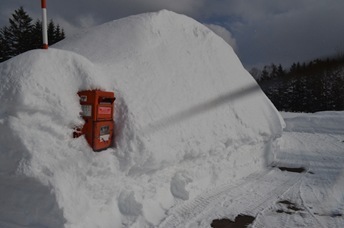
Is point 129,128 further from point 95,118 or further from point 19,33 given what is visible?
point 19,33

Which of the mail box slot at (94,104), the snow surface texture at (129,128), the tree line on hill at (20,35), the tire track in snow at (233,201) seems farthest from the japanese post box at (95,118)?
the tree line on hill at (20,35)

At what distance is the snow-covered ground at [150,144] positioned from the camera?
3303 millimetres

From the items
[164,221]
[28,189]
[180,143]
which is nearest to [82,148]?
[28,189]

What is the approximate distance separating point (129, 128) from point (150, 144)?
421 millimetres

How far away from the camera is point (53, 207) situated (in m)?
3.17

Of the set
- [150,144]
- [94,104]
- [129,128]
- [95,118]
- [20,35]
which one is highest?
[20,35]

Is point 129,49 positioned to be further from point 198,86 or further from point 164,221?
point 164,221

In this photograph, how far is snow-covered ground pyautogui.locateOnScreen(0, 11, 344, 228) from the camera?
3303 millimetres

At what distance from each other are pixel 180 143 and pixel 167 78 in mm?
1527

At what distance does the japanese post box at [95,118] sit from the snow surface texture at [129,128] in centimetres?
11

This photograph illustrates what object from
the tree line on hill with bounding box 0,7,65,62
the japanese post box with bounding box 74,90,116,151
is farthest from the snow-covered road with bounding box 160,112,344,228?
the tree line on hill with bounding box 0,7,65,62

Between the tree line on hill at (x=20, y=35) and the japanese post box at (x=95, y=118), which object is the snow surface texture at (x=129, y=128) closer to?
the japanese post box at (x=95, y=118)

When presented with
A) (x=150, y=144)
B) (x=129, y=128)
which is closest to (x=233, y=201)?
(x=150, y=144)

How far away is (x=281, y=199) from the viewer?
4855mm
